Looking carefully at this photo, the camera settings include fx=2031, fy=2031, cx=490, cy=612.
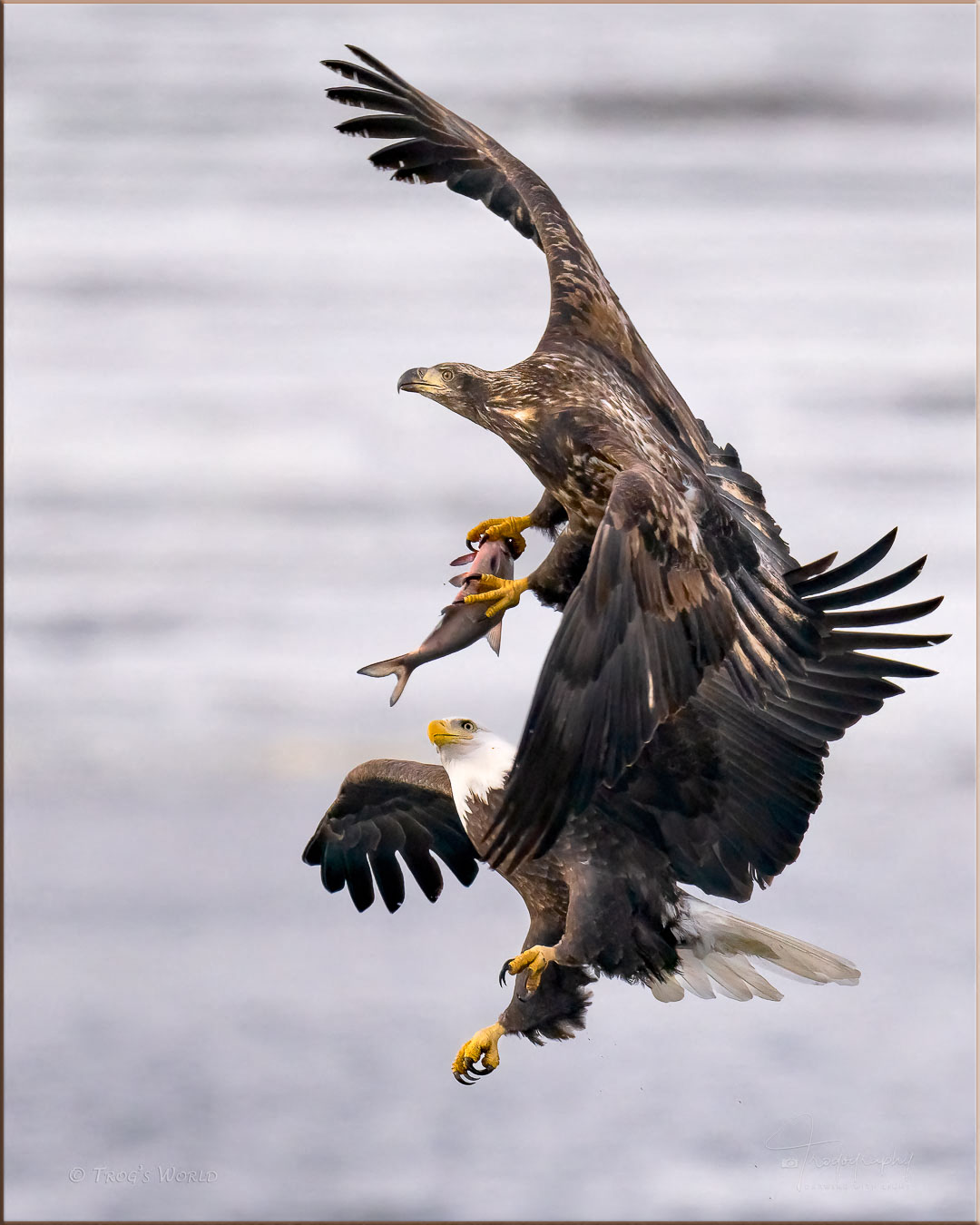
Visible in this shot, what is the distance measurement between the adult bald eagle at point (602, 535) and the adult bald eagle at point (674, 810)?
2 centimetres

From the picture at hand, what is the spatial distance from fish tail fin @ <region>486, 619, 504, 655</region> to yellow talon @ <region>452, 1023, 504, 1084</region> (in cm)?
79

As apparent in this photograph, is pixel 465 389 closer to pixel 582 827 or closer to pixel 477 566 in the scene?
pixel 477 566

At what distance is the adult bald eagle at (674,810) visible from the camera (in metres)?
4.21

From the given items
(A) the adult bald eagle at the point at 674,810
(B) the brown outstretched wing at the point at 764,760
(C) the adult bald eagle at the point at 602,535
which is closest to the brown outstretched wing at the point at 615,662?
(C) the adult bald eagle at the point at 602,535

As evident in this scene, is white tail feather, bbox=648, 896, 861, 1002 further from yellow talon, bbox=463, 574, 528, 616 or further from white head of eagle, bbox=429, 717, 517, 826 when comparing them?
yellow talon, bbox=463, 574, 528, 616

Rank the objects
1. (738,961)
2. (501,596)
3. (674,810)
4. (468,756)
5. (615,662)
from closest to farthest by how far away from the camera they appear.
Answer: (615,662) → (501,596) → (674,810) → (468,756) → (738,961)

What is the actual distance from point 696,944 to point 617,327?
4.52 feet

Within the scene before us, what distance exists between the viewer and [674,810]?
425 cm

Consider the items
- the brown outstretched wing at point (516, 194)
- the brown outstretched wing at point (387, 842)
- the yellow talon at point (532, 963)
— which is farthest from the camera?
the brown outstretched wing at point (387, 842)

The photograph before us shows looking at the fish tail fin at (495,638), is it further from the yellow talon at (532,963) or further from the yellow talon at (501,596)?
the yellow talon at (532,963)

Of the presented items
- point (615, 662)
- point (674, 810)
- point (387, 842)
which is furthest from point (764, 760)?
point (387, 842)

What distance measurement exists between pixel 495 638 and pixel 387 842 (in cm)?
71

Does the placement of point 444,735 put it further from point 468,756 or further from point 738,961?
point 738,961

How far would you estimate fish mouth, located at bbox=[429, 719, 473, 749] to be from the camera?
14.5ft
